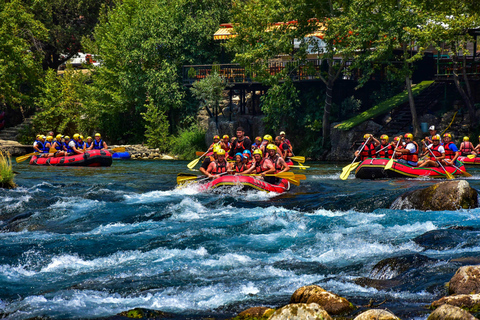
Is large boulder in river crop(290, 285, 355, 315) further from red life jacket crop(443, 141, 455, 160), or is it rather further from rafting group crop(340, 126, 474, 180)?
red life jacket crop(443, 141, 455, 160)

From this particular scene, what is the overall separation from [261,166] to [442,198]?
5.15 m

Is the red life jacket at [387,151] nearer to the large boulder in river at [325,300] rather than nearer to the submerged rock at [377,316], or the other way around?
the large boulder in river at [325,300]

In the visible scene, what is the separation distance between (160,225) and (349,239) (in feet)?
12.9

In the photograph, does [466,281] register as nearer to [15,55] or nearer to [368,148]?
[368,148]

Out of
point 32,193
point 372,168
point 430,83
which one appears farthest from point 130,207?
point 430,83

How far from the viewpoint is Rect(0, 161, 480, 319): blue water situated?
22.9 feet

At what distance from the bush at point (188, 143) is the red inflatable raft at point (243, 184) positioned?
17.6 m

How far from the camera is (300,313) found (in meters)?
5.35

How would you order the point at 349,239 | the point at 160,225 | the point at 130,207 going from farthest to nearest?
the point at 130,207 < the point at 160,225 < the point at 349,239

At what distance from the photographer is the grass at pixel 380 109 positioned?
1134 inches

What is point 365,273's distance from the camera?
7.87 metres

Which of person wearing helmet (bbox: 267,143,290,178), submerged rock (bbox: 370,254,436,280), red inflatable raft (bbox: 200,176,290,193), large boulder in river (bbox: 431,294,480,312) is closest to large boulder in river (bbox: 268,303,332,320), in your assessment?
large boulder in river (bbox: 431,294,480,312)

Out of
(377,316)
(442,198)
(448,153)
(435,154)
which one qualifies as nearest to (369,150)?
(435,154)

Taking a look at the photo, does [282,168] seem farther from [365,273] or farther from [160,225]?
[365,273]
